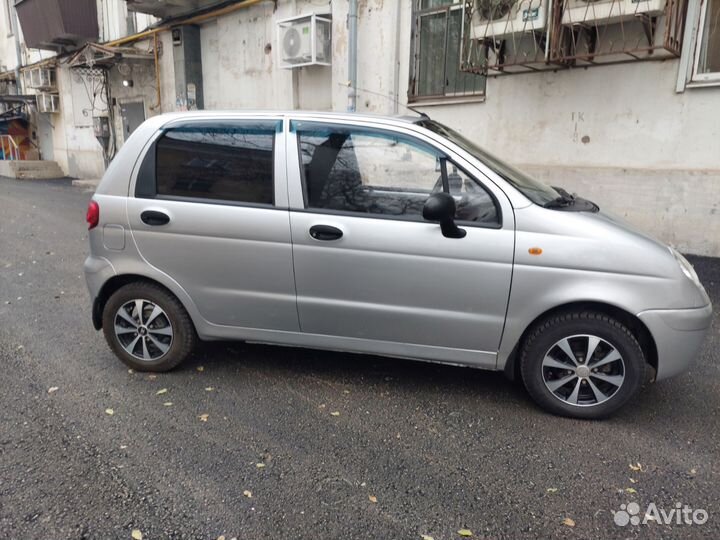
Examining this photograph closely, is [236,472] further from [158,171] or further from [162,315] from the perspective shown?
[158,171]

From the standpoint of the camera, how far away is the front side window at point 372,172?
3.41 m

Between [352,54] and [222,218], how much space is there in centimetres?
737

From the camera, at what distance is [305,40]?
10.3 meters

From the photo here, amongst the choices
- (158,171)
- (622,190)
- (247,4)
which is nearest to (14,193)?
(247,4)

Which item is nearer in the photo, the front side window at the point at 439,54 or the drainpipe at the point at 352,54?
the front side window at the point at 439,54

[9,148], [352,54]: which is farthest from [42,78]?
[352,54]

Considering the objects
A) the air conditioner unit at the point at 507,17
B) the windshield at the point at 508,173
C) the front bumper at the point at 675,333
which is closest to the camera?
the front bumper at the point at 675,333

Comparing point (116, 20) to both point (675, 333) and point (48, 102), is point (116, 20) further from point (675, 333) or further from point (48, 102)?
point (675, 333)

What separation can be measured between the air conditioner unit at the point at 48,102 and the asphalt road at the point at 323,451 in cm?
1965

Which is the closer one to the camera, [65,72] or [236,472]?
[236,472]

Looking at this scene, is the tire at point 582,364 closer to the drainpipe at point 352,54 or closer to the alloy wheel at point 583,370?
the alloy wheel at point 583,370

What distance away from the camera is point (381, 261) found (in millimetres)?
3350

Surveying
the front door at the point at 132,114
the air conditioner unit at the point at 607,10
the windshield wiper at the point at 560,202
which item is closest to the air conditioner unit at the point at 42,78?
the front door at the point at 132,114

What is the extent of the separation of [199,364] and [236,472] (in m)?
1.48
